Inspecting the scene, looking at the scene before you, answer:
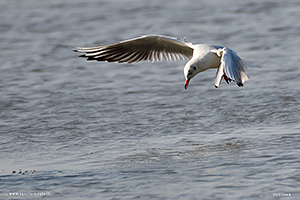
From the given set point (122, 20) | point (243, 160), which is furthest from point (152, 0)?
point (243, 160)

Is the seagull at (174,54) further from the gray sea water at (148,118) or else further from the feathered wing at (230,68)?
the gray sea water at (148,118)

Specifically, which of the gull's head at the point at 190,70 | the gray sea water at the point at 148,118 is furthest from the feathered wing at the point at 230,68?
the gray sea water at the point at 148,118

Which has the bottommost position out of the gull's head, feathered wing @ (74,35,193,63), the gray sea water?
the gray sea water

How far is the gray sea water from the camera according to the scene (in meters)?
4.24

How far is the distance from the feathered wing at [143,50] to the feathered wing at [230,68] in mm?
994

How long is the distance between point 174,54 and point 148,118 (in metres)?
1.20

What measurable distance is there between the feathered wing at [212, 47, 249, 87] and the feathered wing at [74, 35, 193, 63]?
99 cm

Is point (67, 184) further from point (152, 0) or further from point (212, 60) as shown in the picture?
point (152, 0)

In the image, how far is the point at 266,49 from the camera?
949cm

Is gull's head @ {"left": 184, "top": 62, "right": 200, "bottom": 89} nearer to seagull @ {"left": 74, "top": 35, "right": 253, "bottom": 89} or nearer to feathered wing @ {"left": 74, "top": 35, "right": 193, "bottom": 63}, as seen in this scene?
seagull @ {"left": 74, "top": 35, "right": 253, "bottom": 89}

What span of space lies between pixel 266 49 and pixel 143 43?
3570mm

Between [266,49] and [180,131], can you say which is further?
[266,49]

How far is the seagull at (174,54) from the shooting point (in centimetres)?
542

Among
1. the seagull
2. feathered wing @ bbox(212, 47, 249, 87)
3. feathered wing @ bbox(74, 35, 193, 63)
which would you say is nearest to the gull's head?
the seagull
